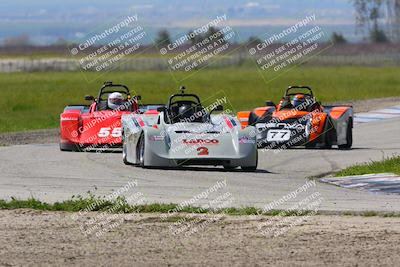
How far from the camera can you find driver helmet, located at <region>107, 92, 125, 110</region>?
26.8m

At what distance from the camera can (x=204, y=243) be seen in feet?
40.4

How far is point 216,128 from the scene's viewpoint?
21328mm

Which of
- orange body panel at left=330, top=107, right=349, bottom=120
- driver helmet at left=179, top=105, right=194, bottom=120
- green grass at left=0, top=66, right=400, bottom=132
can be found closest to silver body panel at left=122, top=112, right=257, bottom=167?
driver helmet at left=179, top=105, right=194, bottom=120

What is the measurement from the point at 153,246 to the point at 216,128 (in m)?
9.31

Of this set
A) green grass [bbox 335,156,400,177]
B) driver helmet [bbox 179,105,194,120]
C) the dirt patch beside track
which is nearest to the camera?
the dirt patch beside track

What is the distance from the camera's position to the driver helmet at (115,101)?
2683 cm

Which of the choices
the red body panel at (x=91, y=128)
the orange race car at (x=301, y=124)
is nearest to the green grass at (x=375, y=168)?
the orange race car at (x=301, y=124)

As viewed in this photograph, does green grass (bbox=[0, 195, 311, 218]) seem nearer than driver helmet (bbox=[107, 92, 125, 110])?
Yes


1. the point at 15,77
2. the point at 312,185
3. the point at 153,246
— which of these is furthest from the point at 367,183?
the point at 15,77

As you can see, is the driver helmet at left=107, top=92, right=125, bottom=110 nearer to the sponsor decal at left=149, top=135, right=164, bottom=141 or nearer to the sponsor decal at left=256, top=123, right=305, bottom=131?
the sponsor decal at left=256, top=123, right=305, bottom=131

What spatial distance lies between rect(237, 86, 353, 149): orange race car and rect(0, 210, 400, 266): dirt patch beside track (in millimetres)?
12366

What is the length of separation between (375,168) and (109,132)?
22.9 feet

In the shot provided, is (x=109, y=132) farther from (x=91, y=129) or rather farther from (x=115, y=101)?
(x=115, y=101)

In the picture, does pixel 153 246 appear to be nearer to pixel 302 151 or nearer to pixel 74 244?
pixel 74 244
